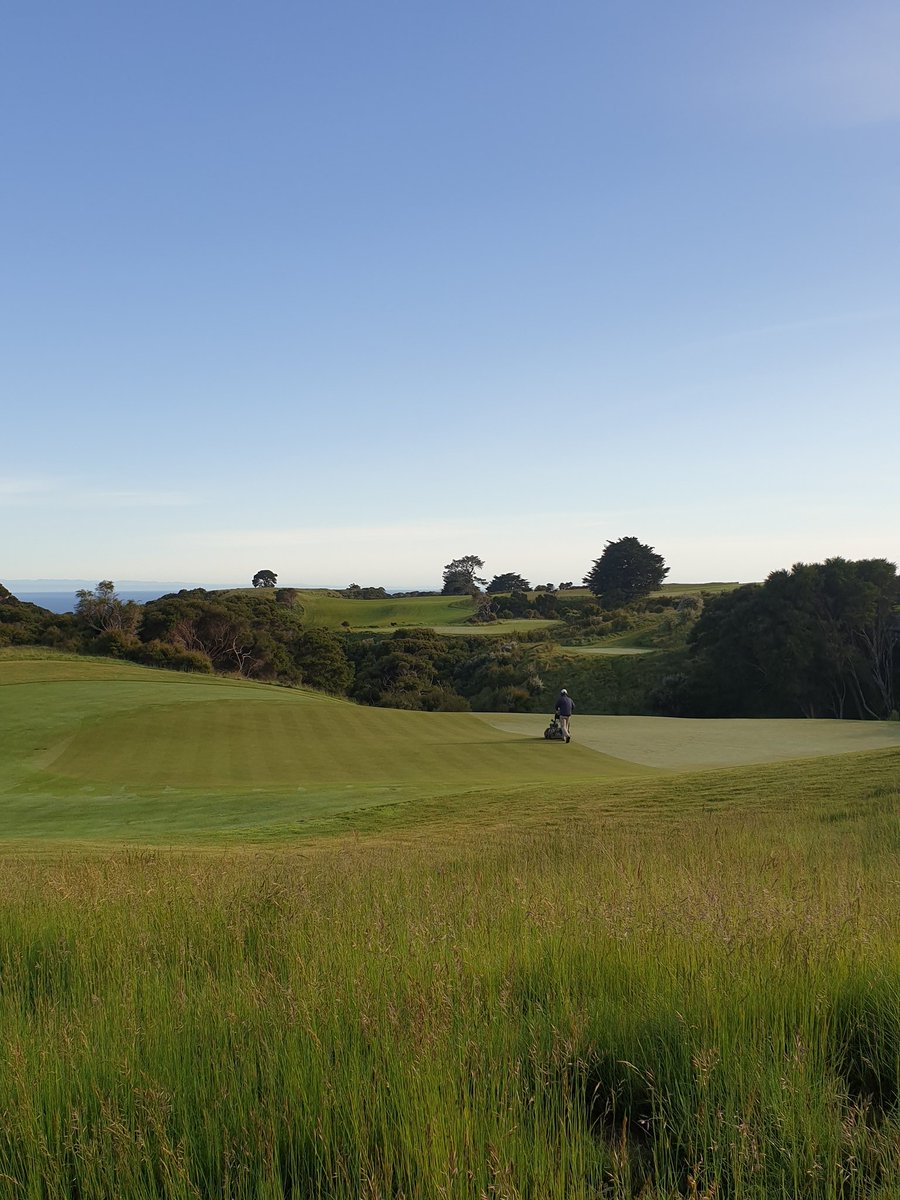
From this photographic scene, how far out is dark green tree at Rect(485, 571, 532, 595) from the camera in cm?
12569

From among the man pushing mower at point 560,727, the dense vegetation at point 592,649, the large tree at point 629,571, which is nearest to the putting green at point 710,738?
the man pushing mower at point 560,727

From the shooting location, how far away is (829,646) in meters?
48.8

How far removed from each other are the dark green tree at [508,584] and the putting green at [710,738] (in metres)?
86.6

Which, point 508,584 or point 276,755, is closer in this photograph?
point 276,755

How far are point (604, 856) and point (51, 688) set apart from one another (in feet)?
106

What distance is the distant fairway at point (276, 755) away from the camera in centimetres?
1862

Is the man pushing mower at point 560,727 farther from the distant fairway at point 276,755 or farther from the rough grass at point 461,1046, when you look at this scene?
the rough grass at point 461,1046

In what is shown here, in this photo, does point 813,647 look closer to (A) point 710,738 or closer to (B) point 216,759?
(A) point 710,738

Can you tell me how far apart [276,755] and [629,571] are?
72783 mm

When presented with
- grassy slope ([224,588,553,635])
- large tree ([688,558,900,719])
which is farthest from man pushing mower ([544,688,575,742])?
grassy slope ([224,588,553,635])

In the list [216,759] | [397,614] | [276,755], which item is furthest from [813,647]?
[397,614]

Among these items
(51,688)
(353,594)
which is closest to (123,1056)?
(51,688)

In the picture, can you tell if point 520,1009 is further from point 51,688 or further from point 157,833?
point 51,688

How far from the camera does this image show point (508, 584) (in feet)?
415
